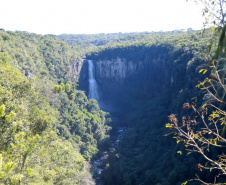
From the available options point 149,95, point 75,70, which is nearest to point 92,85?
point 75,70

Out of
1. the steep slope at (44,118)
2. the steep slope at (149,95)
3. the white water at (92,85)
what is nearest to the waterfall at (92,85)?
the white water at (92,85)

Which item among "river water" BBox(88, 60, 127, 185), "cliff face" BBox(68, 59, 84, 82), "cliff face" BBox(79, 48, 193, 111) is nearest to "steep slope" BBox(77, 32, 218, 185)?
"cliff face" BBox(79, 48, 193, 111)

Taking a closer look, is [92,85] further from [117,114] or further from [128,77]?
[117,114]

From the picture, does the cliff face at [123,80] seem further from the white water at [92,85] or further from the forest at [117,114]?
the white water at [92,85]

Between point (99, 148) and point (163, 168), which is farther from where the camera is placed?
point (99, 148)

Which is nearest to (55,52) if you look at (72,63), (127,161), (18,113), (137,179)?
(72,63)

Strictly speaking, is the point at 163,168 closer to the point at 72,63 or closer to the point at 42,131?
the point at 42,131

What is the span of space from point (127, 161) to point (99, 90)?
102ft

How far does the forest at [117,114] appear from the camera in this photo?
762 cm

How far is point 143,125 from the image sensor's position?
37688 mm

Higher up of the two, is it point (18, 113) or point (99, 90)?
point (18, 113)

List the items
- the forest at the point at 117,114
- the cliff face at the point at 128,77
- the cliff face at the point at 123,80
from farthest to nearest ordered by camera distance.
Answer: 1. the cliff face at the point at 123,80
2. the cliff face at the point at 128,77
3. the forest at the point at 117,114

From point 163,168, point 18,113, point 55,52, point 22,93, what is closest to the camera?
point 18,113

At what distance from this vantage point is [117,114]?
5100 centimetres
